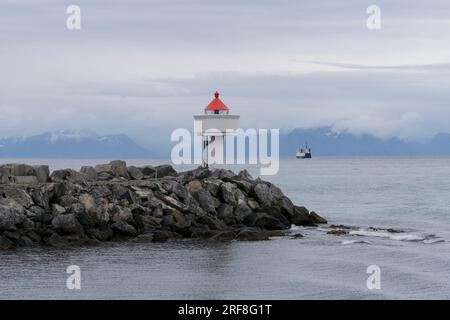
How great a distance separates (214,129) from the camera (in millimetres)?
42438

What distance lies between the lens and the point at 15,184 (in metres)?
35.5

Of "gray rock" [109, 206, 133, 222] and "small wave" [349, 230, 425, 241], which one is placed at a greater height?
"gray rock" [109, 206, 133, 222]

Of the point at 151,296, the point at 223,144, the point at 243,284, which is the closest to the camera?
the point at 151,296

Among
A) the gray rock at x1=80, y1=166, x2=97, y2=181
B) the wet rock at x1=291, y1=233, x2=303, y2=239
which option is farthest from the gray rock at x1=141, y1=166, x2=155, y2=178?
the wet rock at x1=291, y1=233, x2=303, y2=239

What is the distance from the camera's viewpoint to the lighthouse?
42.5 meters

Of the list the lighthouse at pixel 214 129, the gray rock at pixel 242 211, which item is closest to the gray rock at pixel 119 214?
the gray rock at pixel 242 211

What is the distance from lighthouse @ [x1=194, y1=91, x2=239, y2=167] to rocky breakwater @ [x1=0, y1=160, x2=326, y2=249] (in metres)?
2.14


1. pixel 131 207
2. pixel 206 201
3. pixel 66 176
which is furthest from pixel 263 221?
pixel 66 176

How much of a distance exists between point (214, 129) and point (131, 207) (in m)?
8.75

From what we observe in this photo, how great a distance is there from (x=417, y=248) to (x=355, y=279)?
781cm

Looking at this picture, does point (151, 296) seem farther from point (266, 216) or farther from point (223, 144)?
point (223, 144)

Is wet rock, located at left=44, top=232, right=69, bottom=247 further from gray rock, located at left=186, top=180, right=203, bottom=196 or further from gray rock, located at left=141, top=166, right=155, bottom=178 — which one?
gray rock, located at left=141, top=166, right=155, bottom=178
